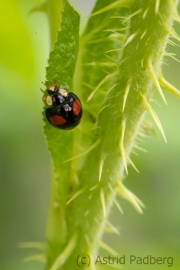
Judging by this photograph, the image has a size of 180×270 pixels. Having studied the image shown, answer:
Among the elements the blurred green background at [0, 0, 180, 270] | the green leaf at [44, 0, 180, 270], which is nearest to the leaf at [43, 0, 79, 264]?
the green leaf at [44, 0, 180, 270]

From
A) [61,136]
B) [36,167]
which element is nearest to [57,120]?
[61,136]

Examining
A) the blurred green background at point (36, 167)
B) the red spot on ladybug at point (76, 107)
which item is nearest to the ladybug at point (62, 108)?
the red spot on ladybug at point (76, 107)

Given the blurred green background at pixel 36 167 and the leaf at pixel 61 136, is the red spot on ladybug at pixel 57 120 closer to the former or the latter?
the leaf at pixel 61 136

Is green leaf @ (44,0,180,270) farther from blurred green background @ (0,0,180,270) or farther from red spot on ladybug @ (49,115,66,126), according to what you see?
blurred green background @ (0,0,180,270)

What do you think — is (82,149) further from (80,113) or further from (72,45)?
(72,45)

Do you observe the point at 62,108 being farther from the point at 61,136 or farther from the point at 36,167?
the point at 36,167

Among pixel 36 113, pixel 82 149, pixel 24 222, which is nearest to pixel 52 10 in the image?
pixel 82 149
